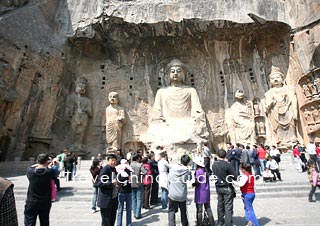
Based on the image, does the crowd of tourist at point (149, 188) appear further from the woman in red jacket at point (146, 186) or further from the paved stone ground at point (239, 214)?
the paved stone ground at point (239, 214)

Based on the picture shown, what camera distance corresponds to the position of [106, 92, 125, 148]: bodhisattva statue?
38.9 feet

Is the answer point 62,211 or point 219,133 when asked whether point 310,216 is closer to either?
point 62,211

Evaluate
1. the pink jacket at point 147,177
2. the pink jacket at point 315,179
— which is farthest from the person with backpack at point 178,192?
the pink jacket at point 315,179

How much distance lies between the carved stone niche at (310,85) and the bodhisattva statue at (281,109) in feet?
1.83

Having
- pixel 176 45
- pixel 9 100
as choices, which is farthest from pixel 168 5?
pixel 9 100

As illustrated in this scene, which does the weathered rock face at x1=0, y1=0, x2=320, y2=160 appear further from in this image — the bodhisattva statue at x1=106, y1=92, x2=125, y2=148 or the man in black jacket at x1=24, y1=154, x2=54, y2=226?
the man in black jacket at x1=24, y1=154, x2=54, y2=226

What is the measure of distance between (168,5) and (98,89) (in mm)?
5461

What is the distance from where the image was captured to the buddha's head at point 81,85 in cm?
1238

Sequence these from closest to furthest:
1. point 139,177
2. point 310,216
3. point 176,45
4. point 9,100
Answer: point 310,216 → point 139,177 → point 9,100 → point 176,45

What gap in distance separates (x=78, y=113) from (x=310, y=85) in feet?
34.5

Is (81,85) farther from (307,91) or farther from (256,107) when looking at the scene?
(307,91)

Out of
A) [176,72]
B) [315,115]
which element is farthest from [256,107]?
[176,72]

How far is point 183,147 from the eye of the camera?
9734 millimetres

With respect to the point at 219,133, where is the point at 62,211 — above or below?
below
